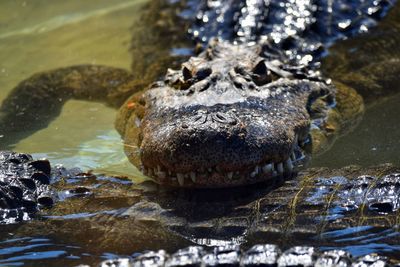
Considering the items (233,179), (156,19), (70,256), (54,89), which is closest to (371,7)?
(156,19)

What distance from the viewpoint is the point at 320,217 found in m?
4.21

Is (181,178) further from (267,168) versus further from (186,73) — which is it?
(186,73)

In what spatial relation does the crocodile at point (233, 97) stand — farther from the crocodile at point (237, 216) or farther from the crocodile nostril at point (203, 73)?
the crocodile at point (237, 216)

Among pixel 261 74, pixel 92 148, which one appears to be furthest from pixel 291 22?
pixel 92 148

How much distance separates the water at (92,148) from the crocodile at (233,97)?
6.5 inches

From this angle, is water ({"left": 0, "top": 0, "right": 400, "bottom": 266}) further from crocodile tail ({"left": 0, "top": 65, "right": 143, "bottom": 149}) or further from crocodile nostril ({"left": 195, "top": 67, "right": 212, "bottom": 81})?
crocodile nostril ({"left": 195, "top": 67, "right": 212, "bottom": 81})

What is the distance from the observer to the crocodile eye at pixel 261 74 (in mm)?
5551

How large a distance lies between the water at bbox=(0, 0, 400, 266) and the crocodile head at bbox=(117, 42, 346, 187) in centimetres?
18

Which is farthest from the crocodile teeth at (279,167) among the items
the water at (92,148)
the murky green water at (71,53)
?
the murky green water at (71,53)

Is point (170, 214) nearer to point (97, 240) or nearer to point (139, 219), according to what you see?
point (139, 219)

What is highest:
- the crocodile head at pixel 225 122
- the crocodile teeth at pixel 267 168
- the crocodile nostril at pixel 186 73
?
the crocodile nostril at pixel 186 73

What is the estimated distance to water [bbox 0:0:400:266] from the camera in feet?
13.6

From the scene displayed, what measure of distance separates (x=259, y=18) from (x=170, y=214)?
3.26m

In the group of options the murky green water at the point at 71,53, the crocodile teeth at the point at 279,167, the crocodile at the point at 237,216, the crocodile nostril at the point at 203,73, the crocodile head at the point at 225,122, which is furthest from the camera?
the murky green water at the point at 71,53
